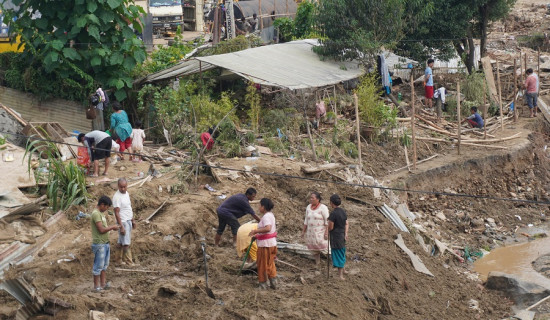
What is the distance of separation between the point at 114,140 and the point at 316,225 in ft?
19.4

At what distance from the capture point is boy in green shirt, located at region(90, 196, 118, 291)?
968 centimetres

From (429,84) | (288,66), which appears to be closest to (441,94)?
(429,84)

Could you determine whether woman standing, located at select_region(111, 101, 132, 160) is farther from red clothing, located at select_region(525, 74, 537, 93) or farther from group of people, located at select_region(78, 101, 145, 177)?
red clothing, located at select_region(525, 74, 537, 93)

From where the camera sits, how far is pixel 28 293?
29.3ft

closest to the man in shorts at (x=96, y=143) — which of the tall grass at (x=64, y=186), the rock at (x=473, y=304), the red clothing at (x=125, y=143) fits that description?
the tall grass at (x=64, y=186)

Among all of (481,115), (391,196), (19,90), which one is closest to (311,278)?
(391,196)

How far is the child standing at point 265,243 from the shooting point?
33.0 feet

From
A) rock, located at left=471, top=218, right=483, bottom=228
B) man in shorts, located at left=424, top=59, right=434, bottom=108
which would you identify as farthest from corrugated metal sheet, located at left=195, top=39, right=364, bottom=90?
rock, located at left=471, top=218, right=483, bottom=228

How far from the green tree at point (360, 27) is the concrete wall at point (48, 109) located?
23.3 ft

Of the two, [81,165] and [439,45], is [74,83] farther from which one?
[439,45]

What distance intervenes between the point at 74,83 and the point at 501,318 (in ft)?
36.0

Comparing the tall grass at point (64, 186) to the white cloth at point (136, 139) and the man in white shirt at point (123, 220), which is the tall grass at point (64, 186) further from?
the white cloth at point (136, 139)

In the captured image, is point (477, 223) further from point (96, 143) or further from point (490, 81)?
point (96, 143)

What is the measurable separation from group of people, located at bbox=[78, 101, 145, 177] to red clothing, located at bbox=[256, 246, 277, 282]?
384cm
